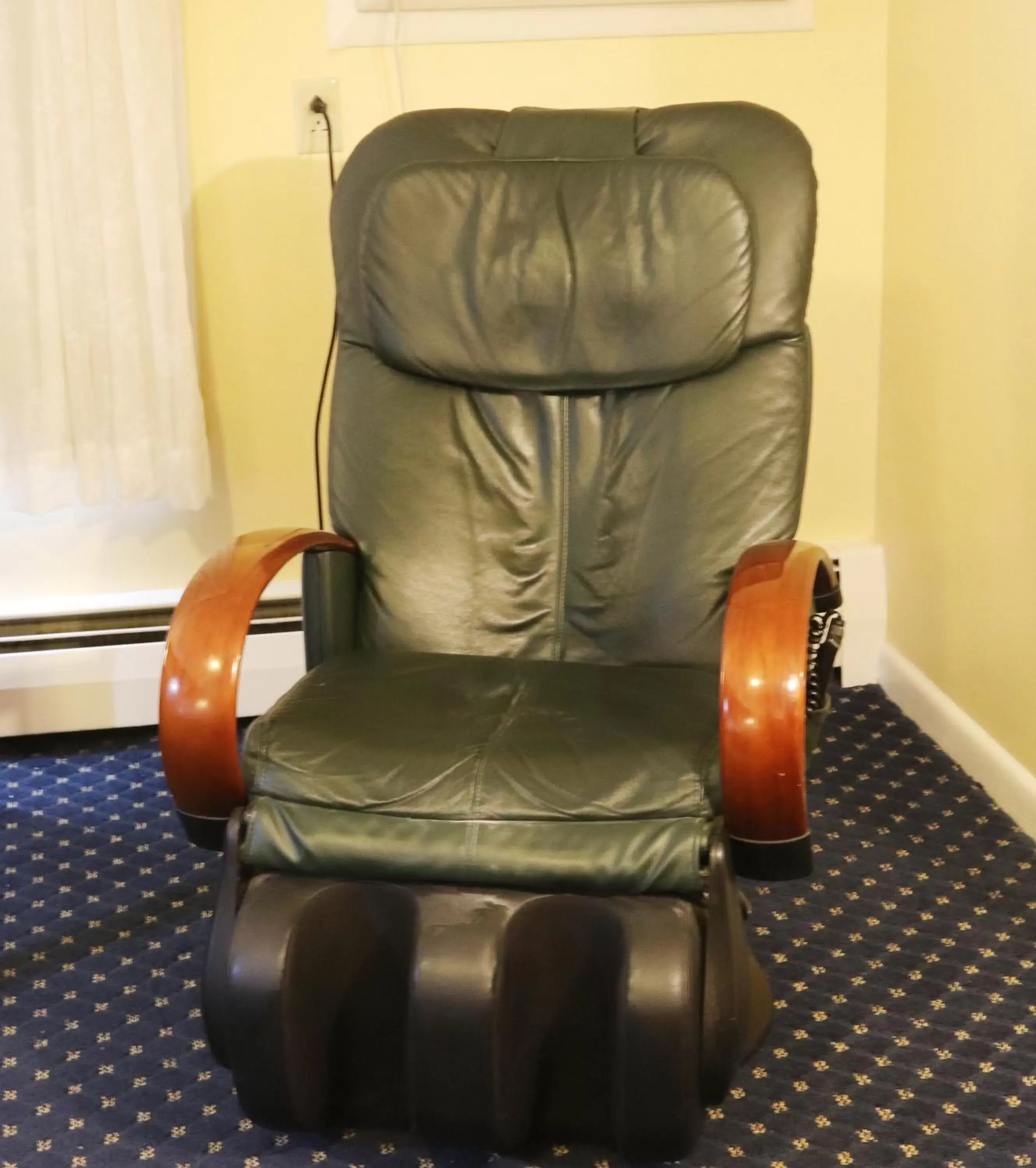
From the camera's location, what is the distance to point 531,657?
166 cm

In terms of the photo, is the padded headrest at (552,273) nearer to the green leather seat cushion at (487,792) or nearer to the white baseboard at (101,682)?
the green leather seat cushion at (487,792)

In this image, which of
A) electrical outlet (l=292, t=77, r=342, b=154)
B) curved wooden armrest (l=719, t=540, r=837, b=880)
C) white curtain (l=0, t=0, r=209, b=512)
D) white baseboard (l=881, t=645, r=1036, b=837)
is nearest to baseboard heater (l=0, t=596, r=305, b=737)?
white curtain (l=0, t=0, r=209, b=512)

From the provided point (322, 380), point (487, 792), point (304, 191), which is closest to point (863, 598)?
point (322, 380)

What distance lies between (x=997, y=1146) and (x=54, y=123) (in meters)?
1.84

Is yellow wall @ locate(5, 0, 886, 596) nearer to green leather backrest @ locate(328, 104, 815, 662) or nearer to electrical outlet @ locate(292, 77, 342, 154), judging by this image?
electrical outlet @ locate(292, 77, 342, 154)

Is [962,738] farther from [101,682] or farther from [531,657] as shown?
[101,682]

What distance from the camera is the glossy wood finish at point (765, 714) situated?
1.17 meters

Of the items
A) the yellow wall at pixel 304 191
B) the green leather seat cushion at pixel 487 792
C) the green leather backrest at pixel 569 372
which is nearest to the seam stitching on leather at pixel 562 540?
the green leather backrest at pixel 569 372

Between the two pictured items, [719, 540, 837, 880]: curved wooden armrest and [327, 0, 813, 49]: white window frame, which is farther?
[327, 0, 813, 49]: white window frame

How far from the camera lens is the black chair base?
1195 millimetres

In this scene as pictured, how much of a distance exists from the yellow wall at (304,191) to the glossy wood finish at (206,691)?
3.16ft

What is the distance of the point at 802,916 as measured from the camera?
5.63ft

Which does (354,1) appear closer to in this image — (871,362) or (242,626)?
(871,362)

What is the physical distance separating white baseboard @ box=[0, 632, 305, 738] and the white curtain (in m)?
0.29
